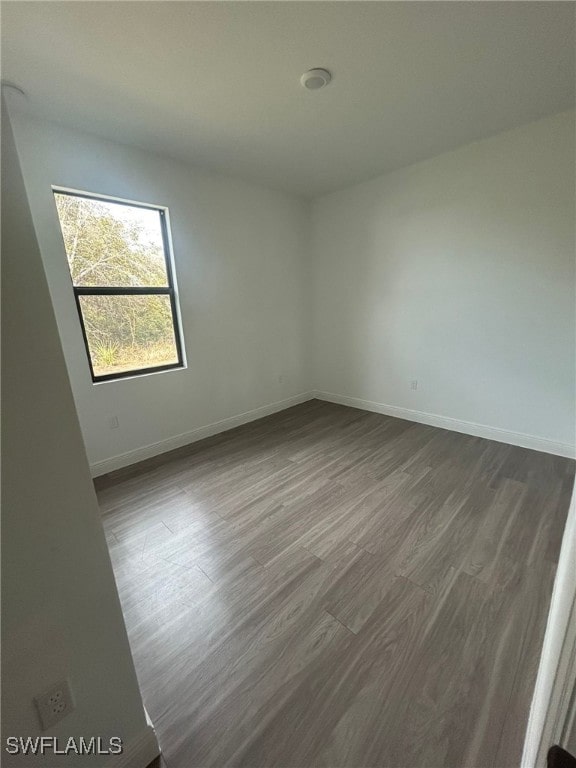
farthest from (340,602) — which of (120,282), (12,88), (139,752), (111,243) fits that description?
(12,88)

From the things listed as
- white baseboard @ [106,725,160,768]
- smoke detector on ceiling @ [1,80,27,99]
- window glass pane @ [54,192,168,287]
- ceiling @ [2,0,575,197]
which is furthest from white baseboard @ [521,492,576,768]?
smoke detector on ceiling @ [1,80,27,99]

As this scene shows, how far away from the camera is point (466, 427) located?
3.29 m

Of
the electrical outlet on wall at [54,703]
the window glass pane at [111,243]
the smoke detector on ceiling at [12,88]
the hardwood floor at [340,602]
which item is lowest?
the hardwood floor at [340,602]

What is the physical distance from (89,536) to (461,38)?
9.05 ft

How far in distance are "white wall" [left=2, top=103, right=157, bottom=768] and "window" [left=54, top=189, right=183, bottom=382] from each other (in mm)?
2196

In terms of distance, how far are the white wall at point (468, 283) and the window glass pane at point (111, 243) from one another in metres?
2.21

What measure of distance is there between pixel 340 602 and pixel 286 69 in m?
2.92

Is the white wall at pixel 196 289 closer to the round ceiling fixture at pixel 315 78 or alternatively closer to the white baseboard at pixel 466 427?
the white baseboard at pixel 466 427

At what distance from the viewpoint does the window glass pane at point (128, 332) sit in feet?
8.59

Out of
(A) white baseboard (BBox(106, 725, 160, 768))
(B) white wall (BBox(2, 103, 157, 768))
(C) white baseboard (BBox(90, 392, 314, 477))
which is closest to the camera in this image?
(B) white wall (BBox(2, 103, 157, 768))

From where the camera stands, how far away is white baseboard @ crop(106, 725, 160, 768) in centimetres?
95

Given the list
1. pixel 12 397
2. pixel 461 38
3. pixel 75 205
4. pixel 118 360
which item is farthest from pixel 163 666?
pixel 461 38

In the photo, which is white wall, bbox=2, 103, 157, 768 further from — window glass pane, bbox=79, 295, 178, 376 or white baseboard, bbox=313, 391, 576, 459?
white baseboard, bbox=313, 391, 576, 459

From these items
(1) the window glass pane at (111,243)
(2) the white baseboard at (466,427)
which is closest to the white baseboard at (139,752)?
(1) the window glass pane at (111,243)
